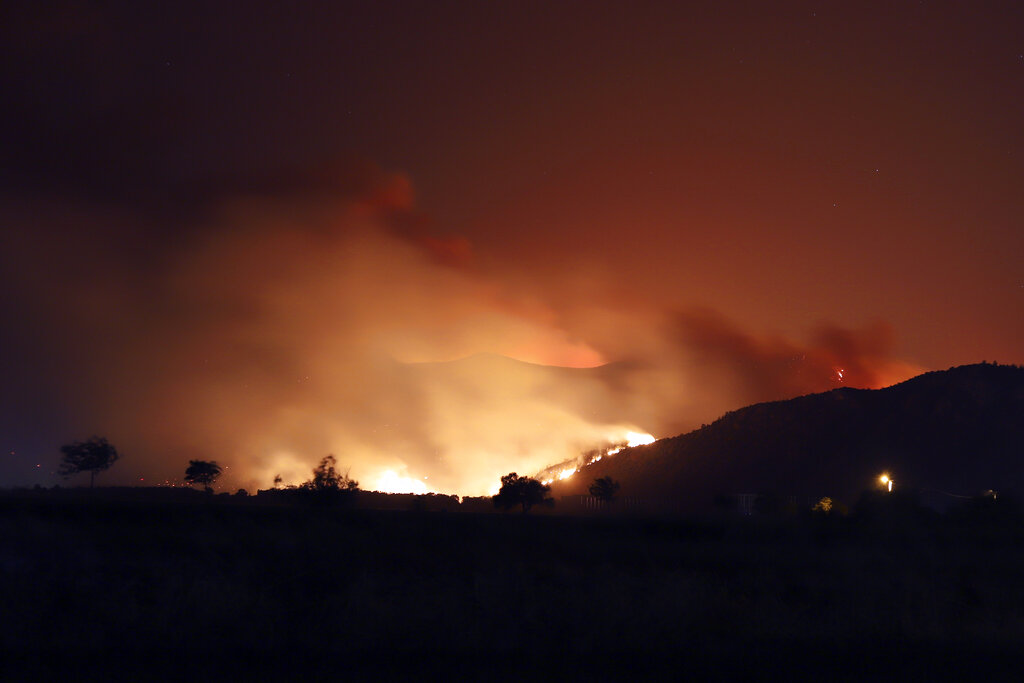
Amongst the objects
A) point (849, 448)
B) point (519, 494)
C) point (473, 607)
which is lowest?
point (473, 607)

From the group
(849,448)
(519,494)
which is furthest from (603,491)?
(849,448)

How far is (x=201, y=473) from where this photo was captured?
5766cm

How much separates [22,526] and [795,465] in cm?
7130

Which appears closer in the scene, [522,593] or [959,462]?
[522,593]

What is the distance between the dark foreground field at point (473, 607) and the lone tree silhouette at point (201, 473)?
35.0 metres

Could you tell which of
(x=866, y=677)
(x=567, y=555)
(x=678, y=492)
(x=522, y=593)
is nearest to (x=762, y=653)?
(x=866, y=677)

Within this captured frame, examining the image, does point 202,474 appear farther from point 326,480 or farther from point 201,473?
point 326,480

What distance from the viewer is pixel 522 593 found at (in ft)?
49.6

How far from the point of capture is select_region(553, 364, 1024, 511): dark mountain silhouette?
70750 mm

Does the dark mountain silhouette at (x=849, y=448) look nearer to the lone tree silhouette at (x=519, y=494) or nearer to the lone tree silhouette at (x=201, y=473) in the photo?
the lone tree silhouette at (x=519, y=494)

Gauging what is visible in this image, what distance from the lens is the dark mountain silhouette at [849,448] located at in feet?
232

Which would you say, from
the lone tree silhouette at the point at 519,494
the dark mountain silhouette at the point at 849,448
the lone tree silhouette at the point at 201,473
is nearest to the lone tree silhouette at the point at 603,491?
the dark mountain silhouette at the point at 849,448

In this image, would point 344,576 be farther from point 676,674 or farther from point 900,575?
point 900,575

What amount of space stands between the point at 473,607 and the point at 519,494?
141 feet
